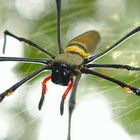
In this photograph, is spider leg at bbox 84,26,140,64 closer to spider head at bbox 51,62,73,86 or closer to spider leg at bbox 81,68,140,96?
spider leg at bbox 81,68,140,96

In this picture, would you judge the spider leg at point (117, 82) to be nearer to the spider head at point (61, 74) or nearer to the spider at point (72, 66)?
the spider at point (72, 66)

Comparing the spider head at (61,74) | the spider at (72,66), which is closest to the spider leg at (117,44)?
the spider at (72,66)

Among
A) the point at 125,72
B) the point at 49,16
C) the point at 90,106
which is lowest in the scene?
the point at 90,106

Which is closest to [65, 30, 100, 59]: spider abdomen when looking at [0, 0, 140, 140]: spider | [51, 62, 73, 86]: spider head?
[0, 0, 140, 140]: spider

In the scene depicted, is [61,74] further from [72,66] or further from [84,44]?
[84,44]

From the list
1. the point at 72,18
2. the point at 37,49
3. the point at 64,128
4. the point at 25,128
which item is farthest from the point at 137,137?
the point at 72,18

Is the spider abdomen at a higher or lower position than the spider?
higher

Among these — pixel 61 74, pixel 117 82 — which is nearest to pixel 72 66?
pixel 61 74

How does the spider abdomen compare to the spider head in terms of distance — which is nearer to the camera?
the spider head

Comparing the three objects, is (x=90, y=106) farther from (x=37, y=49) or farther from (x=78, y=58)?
(x=37, y=49)
